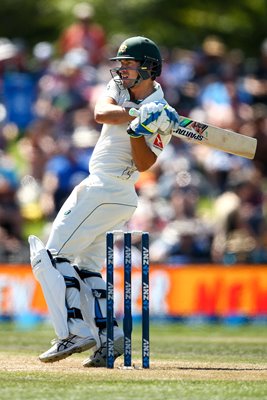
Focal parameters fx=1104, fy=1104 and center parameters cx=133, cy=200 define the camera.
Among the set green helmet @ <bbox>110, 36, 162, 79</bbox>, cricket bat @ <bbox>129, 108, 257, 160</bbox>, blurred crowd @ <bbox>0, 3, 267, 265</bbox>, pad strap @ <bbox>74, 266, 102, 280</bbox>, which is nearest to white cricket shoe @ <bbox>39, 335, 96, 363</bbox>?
pad strap @ <bbox>74, 266, 102, 280</bbox>

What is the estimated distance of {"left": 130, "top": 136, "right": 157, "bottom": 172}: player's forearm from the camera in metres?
6.74

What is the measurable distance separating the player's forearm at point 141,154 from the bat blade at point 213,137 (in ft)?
0.67

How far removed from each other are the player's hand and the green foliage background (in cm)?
1315

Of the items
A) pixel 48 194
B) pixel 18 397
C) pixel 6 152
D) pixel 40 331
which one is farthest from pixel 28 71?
pixel 18 397

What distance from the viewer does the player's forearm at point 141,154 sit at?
6.74m

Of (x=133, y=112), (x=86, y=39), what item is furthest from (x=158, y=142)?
(x=86, y=39)

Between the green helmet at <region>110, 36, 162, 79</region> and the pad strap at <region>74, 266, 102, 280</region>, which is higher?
the green helmet at <region>110, 36, 162, 79</region>

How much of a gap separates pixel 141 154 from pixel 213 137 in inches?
19.1

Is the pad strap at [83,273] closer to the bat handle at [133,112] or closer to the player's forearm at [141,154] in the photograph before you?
the player's forearm at [141,154]

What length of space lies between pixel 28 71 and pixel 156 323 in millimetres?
5631

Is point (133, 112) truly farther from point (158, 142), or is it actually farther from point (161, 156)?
point (161, 156)

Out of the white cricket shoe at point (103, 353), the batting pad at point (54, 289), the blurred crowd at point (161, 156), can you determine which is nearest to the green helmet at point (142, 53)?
the batting pad at point (54, 289)

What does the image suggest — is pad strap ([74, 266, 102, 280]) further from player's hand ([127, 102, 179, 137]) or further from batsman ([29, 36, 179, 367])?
player's hand ([127, 102, 179, 137])

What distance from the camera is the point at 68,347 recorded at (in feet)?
22.2
